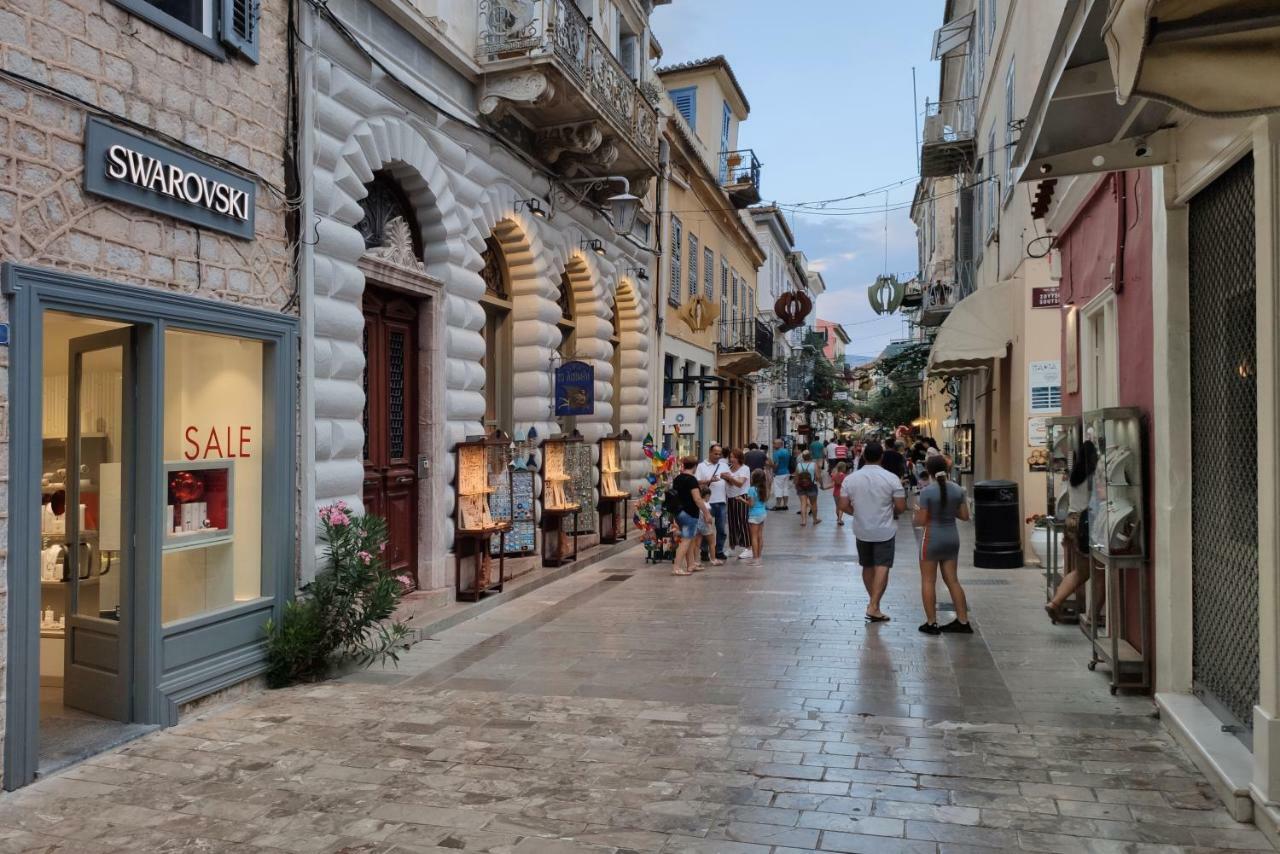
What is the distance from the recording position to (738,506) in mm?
14789

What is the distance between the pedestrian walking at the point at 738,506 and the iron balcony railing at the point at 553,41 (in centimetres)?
515

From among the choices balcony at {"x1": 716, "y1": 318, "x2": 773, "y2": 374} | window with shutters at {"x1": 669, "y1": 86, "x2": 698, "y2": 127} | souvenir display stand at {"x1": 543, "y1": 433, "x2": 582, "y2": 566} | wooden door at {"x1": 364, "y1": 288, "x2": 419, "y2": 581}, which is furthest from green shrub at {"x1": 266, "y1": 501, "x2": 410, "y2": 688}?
balcony at {"x1": 716, "y1": 318, "x2": 773, "y2": 374}

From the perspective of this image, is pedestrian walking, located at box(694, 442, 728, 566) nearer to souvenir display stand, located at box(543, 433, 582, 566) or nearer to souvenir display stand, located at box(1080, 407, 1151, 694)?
souvenir display stand, located at box(543, 433, 582, 566)

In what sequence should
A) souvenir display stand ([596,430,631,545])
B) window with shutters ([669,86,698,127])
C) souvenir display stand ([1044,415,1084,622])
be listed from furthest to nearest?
window with shutters ([669,86,698,127]) < souvenir display stand ([596,430,631,545]) < souvenir display stand ([1044,415,1084,622])

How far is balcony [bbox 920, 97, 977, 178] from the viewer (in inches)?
836

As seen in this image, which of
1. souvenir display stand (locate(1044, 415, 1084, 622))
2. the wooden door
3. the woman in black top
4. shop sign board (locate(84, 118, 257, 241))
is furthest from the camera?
the woman in black top

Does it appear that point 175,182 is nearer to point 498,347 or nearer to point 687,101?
point 498,347

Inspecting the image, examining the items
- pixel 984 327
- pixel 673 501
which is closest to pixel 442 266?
pixel 673 501

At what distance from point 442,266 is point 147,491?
180 inches

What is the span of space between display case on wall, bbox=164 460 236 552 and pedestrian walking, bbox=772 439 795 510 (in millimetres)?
16426

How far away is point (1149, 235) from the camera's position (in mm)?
6566

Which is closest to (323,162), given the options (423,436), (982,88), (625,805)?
(423,436)

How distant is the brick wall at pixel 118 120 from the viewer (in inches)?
203

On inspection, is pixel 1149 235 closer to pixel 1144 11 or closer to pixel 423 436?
pixel 1144 11
